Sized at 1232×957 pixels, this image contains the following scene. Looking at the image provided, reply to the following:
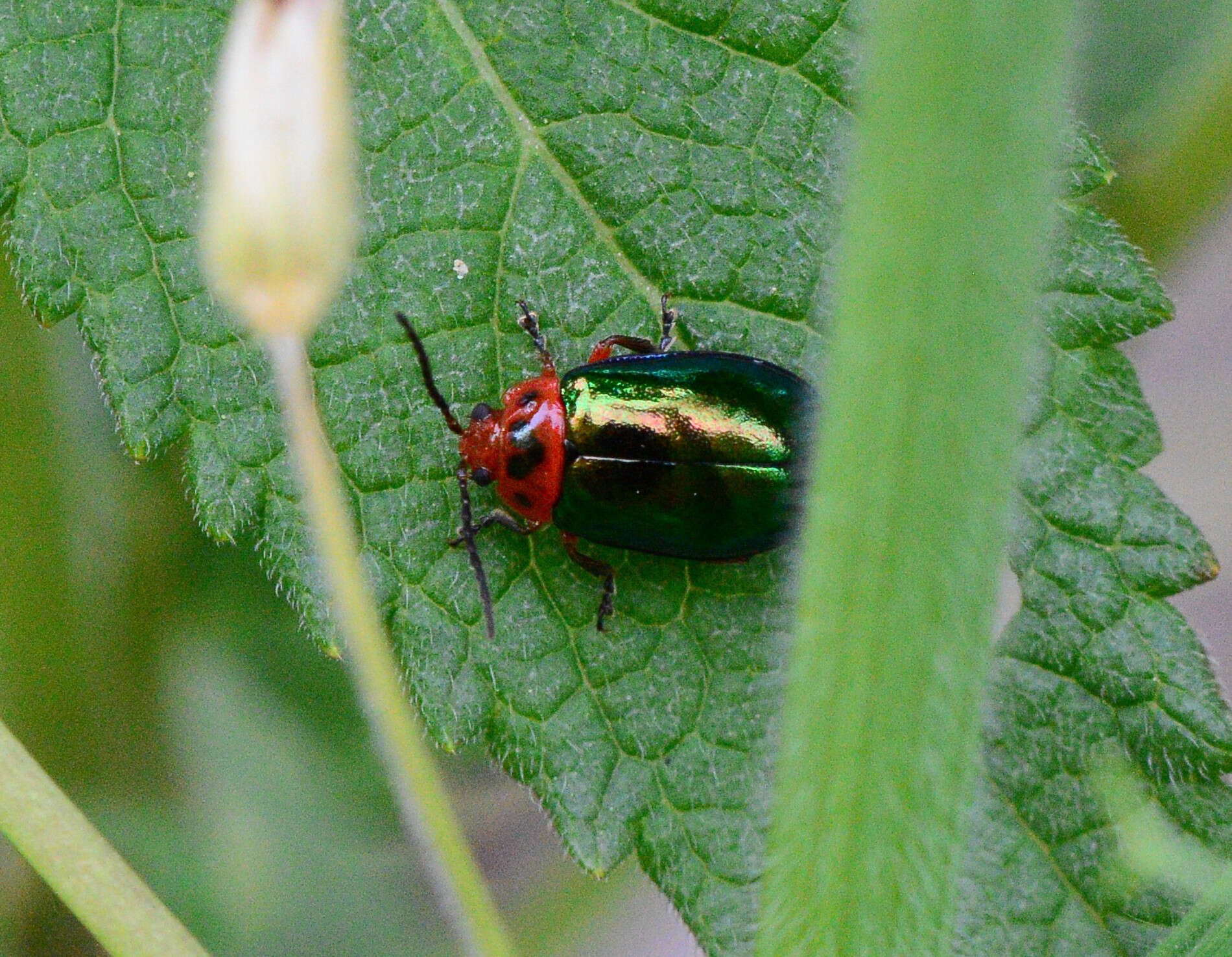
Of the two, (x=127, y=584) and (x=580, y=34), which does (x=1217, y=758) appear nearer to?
(x=580, y=34)

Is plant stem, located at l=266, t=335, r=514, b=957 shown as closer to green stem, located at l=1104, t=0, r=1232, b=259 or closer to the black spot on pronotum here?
the black spot on pronotum

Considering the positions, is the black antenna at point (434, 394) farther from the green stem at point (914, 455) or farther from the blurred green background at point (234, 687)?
the green stem at point (914, 455)

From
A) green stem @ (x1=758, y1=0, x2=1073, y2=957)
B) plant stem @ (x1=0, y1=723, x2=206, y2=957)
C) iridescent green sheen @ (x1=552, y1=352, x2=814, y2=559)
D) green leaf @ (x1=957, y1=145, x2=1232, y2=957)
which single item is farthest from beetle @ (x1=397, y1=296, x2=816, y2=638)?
green stem @ (x1=758, y1=0, x2=1073, y2=957)

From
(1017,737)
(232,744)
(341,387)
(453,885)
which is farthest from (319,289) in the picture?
Answer: (232,744)

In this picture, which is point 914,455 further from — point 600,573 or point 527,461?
point 527,461

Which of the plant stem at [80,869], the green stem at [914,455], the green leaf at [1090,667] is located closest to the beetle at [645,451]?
the green leaf at [1090,667]
